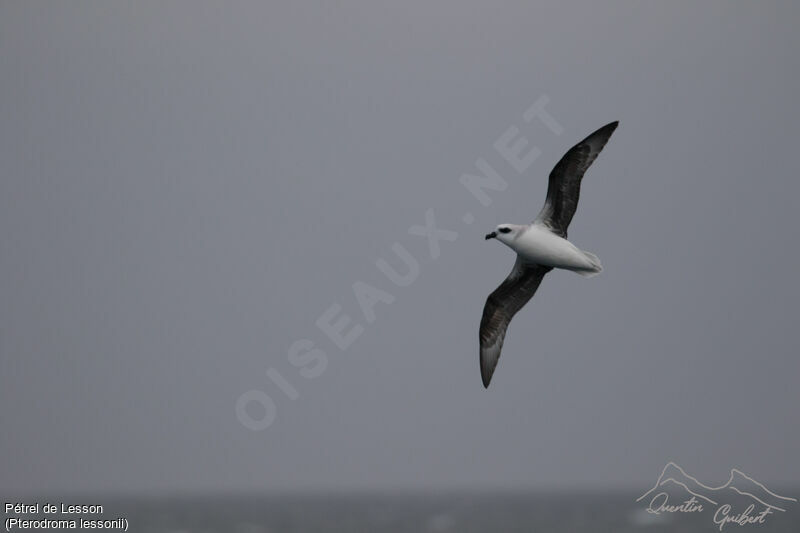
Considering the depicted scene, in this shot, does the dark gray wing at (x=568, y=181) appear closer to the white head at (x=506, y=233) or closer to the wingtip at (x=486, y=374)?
the white head at (x=506, y=233)

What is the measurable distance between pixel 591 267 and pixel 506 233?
7.08 ft

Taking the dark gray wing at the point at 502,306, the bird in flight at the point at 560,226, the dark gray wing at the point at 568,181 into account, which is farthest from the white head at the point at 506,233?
the dark gray wing at the point at 502,306

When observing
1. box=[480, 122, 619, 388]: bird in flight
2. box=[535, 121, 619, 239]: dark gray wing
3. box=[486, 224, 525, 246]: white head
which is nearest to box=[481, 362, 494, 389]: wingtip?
box=[480, 122, 619, 388]: bird in flight

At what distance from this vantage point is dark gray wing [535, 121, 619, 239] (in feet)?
79.8

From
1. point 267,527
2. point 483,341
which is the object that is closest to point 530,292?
point 483,341

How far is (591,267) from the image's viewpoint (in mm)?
24844

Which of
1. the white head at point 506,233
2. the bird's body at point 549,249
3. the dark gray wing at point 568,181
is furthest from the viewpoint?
the white head at point 506,233

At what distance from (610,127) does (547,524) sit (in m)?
77.6

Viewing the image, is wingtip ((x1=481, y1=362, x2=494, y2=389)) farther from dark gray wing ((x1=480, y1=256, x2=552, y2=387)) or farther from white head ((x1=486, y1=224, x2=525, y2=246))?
white head ((x1=486, y1=224, x2=525, y2=246))

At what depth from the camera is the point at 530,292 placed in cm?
2734

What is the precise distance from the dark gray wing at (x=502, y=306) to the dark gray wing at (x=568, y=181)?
2.01 m

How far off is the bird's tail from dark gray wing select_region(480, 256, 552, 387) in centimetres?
192

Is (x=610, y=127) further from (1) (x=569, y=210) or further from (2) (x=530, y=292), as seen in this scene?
(2) (x=530, y=292)

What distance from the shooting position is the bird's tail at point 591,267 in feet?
Result: 81.6
